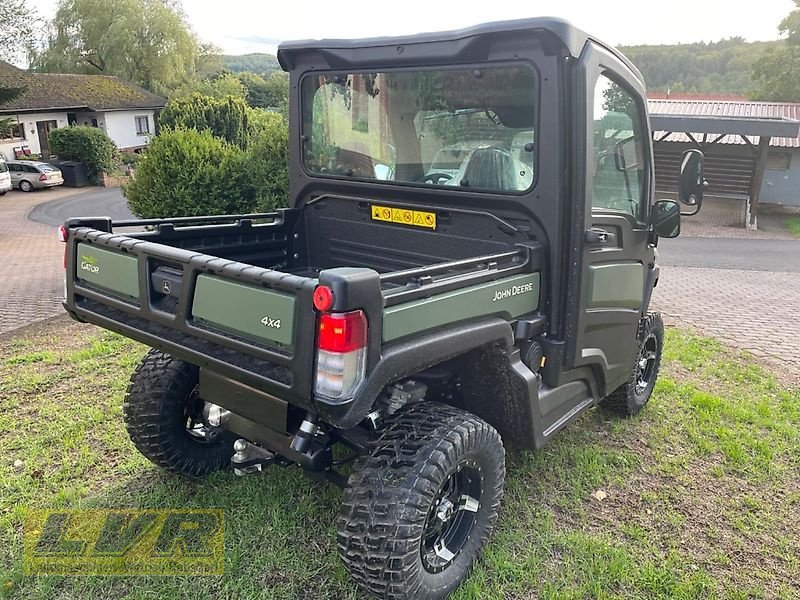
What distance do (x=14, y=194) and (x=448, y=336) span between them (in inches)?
1076

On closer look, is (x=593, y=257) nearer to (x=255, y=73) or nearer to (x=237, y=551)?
(x=237, y=551)

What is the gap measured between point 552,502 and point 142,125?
38.1 m

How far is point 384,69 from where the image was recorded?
3447mm

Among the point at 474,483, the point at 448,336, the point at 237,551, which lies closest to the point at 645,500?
the point at 474,483

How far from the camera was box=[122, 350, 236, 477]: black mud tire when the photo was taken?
3.42m

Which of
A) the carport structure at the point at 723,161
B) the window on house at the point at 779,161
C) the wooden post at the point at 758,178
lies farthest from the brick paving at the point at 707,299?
the window on house at the point at 779,161

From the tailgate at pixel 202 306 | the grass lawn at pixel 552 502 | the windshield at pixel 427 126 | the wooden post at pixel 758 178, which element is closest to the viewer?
the tailgate at pixel 202 306

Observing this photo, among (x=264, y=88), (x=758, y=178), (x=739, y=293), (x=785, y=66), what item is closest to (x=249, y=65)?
(x=264, y=88)

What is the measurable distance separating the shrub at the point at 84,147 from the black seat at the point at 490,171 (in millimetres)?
29076

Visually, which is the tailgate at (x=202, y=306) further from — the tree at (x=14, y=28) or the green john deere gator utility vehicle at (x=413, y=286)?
the tree at (x=14, y=28)

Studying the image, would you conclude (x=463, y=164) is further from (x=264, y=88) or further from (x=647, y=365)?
(x=264, y=88)

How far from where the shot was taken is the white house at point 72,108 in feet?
97.1

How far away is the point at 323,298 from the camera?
2.10 meters

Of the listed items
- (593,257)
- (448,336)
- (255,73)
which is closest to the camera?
(448,336)
